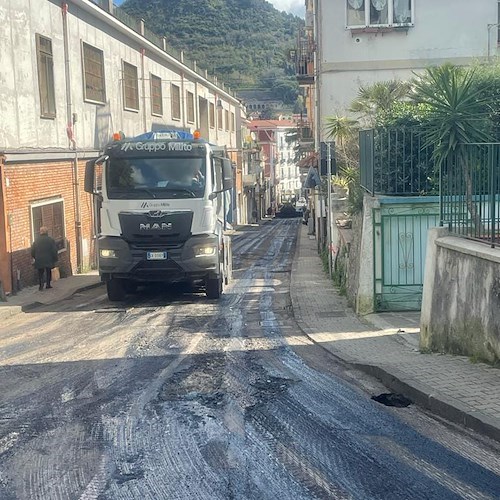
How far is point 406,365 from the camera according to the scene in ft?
25.3

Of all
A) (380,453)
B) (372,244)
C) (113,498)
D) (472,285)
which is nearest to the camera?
(113,498)

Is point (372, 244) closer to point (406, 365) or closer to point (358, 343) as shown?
point (358, 343)

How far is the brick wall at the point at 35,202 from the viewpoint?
1581cm

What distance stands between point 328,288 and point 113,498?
11641mm

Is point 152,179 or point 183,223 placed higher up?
point 152,179

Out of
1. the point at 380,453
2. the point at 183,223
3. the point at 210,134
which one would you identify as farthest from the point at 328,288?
the point at 210,134

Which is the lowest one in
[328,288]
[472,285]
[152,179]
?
[328,288]

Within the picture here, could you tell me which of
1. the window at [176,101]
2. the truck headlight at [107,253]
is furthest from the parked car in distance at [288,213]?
Answer: the truck headlight at [107,253]

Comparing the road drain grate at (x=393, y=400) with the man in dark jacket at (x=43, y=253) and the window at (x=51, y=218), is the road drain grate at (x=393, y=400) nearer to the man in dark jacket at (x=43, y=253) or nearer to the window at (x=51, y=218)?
the man in dark jacket at (x=43, y=253)

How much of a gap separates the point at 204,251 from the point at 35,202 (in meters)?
5.76

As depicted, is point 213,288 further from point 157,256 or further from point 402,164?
point 402,164

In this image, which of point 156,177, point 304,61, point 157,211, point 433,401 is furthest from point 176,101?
point 433,401

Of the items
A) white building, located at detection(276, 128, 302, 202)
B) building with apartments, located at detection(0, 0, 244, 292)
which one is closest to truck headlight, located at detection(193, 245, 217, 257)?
building with apartments, located at detection(0, 0, 244, 292)

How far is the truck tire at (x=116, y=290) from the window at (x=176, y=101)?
69.3 ft
